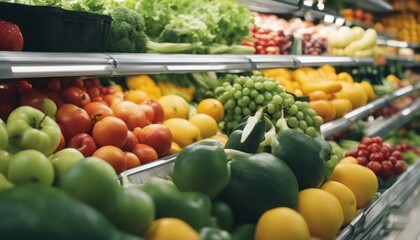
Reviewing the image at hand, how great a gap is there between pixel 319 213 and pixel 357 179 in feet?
1.63

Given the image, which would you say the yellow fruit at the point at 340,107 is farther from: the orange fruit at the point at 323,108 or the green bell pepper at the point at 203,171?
the green bell pepper at the point at 203,171

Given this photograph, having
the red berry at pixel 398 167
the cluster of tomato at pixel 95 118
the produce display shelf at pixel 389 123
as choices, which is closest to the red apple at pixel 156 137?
the cluster of tomato at pixel 95 118

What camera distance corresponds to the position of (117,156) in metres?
1.85

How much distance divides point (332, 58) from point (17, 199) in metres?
3.52

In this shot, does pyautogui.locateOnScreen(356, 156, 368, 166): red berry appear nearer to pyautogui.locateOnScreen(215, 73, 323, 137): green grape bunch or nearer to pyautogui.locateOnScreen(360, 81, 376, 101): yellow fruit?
pyautogui.locateOnScreen(215, 73, 323, 137): green grape bunch

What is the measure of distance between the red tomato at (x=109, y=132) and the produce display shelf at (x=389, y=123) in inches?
131

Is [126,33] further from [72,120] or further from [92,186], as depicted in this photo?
[92,186]

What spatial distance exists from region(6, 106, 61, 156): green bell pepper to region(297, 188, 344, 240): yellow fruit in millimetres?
747

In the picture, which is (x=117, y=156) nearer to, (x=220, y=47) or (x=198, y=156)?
(x=198, y=156)

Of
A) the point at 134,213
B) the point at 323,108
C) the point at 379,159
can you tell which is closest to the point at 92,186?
the point at 134,213

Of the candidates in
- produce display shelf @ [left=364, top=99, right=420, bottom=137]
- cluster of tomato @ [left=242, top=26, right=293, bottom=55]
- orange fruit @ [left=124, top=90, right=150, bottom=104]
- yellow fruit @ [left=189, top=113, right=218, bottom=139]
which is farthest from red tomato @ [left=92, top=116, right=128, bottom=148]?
produce display shelf @ [left=364, top=99, right=420, bottom=137]

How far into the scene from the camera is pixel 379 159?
2930 millimetres

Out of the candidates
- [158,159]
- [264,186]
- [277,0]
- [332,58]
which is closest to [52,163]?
[264,186]

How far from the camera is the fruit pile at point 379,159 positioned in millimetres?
2861
